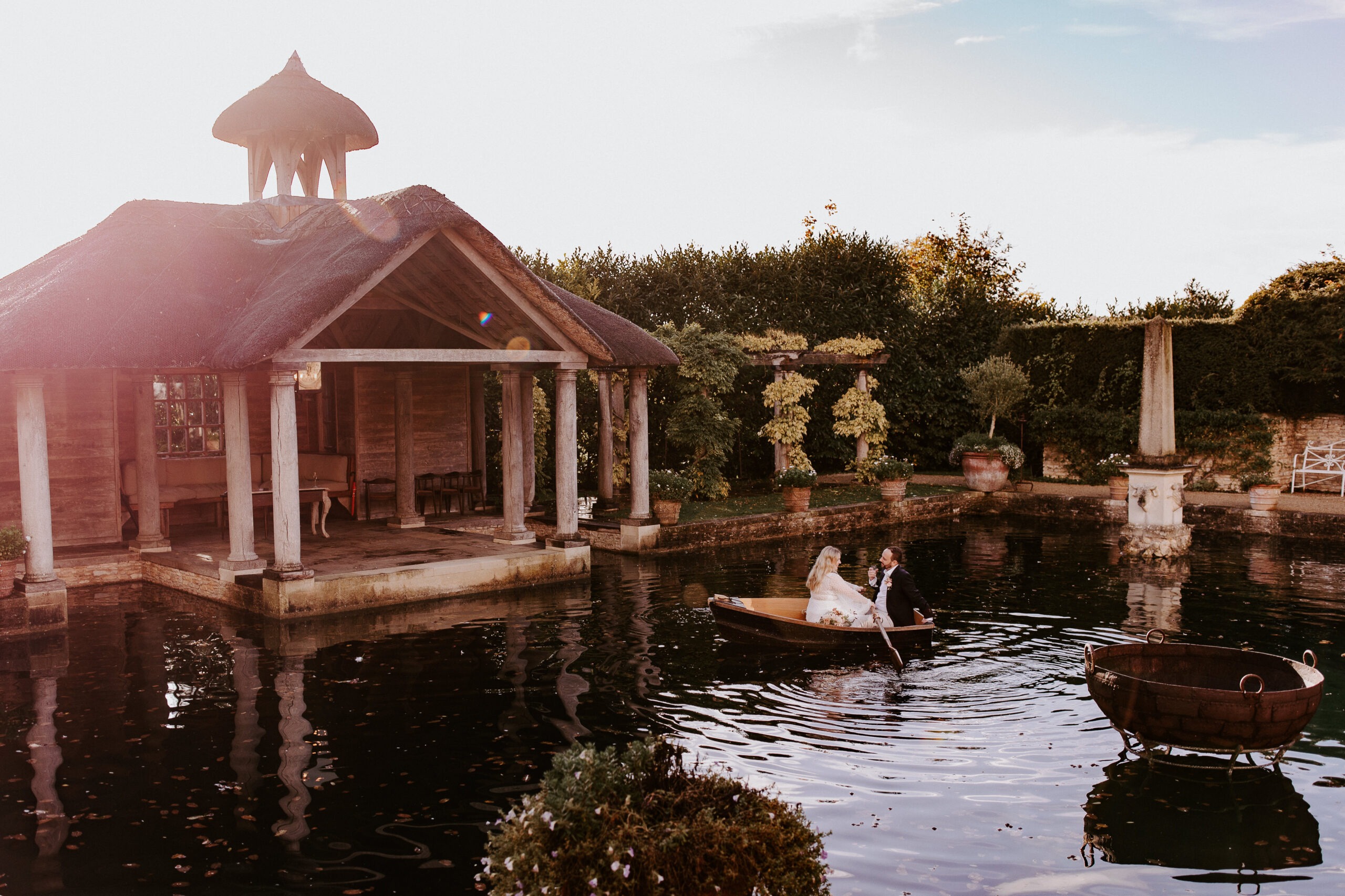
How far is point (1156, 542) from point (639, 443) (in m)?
8.37

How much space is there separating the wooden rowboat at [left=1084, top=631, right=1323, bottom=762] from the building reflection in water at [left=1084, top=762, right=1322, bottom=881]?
252 mm

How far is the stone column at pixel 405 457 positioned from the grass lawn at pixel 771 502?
333 centimetres

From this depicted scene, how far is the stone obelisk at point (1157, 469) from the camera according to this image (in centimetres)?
1661

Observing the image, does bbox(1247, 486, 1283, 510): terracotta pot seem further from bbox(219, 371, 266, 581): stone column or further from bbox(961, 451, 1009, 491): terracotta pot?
bbox(219, 371, 266, 581): stone column

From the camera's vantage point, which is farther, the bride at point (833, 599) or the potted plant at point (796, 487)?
the potted plant at point (796, 487)

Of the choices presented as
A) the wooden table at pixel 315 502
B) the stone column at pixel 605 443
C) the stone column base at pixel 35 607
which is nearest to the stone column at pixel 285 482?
the stone column base at pixel 35 607

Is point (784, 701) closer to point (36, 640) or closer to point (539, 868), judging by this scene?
point (539, 868)

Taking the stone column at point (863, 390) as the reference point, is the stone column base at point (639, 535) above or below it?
below

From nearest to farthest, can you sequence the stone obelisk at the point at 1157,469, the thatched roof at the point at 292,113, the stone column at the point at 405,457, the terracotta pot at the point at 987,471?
the stone obelisk at the point at 1157,469 → the stone column at the point at 405,457 → the thatched roof at the point at 292,113 → the terracotta pot at the point at 987,471

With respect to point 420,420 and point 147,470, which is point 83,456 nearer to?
point 147,470

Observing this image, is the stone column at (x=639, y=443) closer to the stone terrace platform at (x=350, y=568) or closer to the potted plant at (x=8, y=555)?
the stone terrace platform at (x=350, y=568)

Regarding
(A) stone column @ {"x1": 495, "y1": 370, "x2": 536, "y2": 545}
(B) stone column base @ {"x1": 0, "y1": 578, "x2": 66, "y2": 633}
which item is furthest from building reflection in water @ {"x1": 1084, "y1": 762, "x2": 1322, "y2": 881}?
(B) stone column base @ {"x1": 0, "y1": 578, "x2": 66, "y2": 633}

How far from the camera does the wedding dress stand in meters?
11.1

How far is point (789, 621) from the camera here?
10852 millimetres
